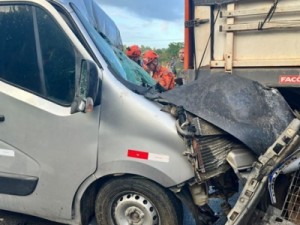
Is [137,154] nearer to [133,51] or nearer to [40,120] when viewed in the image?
[40,120]

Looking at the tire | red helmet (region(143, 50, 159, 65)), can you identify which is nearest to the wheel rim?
the tire

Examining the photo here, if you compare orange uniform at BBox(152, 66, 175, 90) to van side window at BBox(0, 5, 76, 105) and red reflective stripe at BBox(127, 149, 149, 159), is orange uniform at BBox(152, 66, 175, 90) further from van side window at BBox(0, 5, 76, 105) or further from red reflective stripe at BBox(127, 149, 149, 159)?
red reflective stripe at BBox(127, 149, 149, 159)

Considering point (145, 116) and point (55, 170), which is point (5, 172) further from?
point (145, 116)

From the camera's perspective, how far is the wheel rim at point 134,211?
2.88 meters

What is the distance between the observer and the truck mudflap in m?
2.68

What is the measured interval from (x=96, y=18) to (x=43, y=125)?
1.35 metres

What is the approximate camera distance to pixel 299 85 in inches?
144

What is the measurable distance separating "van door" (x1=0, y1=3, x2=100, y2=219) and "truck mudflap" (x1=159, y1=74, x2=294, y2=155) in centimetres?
74

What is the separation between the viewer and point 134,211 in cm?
292

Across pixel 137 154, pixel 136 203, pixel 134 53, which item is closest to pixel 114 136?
pixel 137 154

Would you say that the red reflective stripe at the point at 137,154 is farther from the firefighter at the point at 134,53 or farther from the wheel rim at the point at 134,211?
the firefighter at the point at 134,53

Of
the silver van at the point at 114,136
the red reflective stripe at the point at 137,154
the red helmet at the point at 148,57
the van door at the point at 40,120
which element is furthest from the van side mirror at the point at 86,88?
the red helmet at the point at 148,57

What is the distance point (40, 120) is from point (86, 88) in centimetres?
54

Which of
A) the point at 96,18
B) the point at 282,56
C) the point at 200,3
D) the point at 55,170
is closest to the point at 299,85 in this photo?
the point at 282,56
